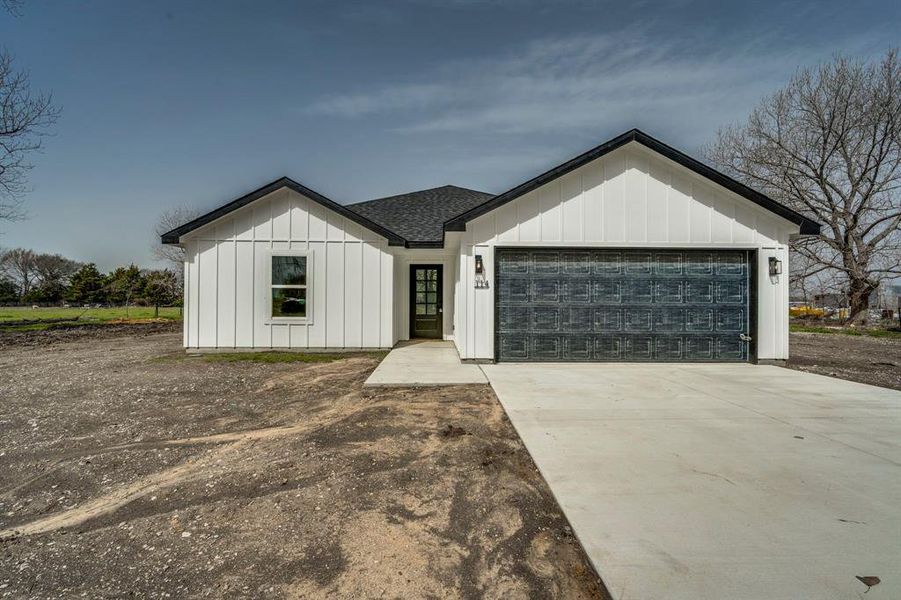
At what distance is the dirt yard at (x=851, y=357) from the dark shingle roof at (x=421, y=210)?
8.42m

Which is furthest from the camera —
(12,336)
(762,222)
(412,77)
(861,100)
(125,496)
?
(861,100)

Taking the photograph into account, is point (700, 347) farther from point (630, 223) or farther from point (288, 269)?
point (288, 269)

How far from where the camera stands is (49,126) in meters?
14.0

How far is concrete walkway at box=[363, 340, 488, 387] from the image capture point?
255 inches

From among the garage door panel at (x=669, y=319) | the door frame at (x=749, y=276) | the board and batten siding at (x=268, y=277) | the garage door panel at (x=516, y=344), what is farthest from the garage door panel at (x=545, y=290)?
the board and batten siding at (x=268, y=277)

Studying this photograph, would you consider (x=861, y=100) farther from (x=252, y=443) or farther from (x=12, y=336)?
(x=12, y=336)

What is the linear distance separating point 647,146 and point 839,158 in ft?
56.3

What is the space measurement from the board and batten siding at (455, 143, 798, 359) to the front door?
3916 millimetres

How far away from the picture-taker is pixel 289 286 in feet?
32.7

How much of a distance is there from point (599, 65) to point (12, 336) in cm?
2015

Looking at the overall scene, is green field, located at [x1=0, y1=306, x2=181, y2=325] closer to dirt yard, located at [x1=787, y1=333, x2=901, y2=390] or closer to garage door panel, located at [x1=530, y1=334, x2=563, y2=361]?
garage door panel, located at [x1=530, y1=334, x2=563, y2=361]

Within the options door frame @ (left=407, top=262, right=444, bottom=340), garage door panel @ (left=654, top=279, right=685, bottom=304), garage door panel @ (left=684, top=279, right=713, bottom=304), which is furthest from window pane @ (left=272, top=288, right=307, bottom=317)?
garage door panel @ (left=684, top=279, right=713, bottom=304)

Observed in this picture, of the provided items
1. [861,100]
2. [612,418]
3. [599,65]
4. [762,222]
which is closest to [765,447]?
[612,418]

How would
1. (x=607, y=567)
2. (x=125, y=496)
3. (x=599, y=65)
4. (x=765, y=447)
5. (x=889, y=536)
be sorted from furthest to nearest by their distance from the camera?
1. (x=599, y=65)
2. (x=765, y=447)
3. (x=125, y=496)
4. (x=889, y=536)
5. (x=607, y=567)
